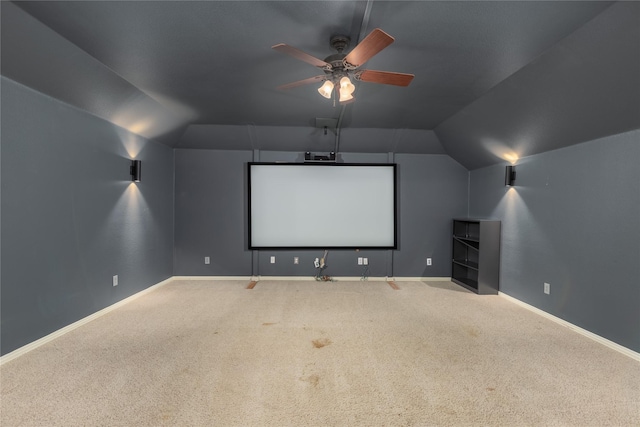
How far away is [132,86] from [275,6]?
7.17ft

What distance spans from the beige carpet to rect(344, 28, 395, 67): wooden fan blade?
7.96 feet

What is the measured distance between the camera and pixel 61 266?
2785 mm

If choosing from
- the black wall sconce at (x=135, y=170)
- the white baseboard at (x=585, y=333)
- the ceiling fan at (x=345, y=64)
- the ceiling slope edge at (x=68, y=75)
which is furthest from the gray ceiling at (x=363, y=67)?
the white baseboard at (x=585, y=333)

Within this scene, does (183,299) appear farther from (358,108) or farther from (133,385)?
(358,108)

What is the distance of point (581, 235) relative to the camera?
294cm

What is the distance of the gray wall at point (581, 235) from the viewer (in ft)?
8.20

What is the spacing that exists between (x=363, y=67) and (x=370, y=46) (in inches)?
33.2

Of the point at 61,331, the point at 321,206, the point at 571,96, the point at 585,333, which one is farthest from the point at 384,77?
the point at 61,331

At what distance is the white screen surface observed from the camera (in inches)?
195

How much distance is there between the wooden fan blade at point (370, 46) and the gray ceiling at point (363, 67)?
245 mm

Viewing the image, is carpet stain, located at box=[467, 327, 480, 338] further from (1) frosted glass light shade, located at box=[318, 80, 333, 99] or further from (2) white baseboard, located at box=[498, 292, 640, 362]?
(1) frosted glass light shade, located at box=[318, 80, 333, 99]

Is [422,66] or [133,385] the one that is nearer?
[133,385]

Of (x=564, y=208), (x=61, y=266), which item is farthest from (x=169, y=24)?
(x=564, y=208)

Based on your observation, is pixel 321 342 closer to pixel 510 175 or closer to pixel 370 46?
pixel 370 46
